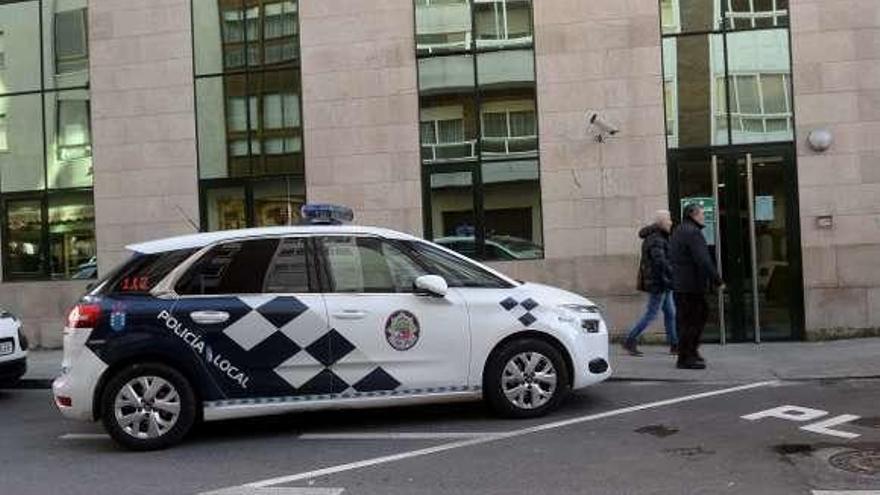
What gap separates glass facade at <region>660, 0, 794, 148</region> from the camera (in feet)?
41.9

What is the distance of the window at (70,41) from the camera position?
15062mm

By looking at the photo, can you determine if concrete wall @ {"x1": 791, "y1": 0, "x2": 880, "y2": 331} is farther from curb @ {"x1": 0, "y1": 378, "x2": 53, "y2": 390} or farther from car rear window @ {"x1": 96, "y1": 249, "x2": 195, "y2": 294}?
curb @ {"x1": 0, "y1": 378, "x2": 53, "y2": 390}

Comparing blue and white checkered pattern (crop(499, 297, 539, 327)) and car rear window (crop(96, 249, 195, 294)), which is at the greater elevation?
car rear window (crop(96, 249, 195, 294))

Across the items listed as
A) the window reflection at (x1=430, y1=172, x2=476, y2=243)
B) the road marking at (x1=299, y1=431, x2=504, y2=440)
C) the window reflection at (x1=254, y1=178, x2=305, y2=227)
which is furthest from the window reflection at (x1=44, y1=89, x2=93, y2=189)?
the road marking at (x1=299, y1=431, x2=504, y2=440)

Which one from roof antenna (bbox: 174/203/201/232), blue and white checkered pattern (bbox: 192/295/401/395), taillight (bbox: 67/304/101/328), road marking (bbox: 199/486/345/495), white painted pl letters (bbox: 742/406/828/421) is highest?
roof antenna (bbox: 174/203/201/232)

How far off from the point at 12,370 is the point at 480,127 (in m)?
6.71

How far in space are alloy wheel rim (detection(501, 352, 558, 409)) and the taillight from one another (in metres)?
3.25

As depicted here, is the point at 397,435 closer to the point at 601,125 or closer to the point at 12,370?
the point at 12,370

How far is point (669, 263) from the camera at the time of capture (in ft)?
36.7

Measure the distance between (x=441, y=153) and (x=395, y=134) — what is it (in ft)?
2.30

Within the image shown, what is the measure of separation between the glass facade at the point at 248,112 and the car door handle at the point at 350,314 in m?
6.54

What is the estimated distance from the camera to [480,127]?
44.5ft

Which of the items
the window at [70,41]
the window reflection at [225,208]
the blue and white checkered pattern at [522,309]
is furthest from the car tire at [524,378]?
the window at [70,41]

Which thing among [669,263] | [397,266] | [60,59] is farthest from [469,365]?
[60,59]
